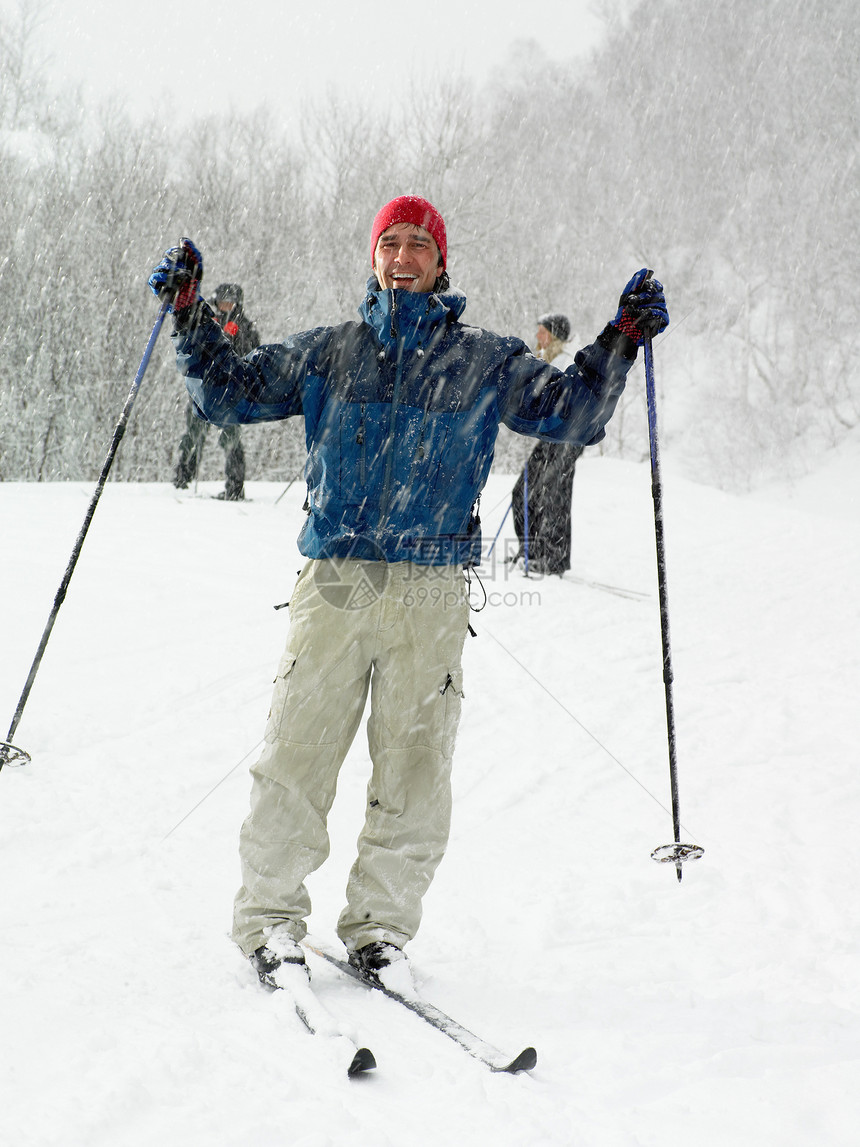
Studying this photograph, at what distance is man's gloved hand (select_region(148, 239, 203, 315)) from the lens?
235 centimetres

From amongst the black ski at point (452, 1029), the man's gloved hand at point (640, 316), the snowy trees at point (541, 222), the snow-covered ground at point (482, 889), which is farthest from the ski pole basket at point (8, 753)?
the snowy trees at point (541, 222)

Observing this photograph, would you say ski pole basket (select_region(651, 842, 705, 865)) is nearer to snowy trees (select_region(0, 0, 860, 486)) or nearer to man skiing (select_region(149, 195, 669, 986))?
man skiing (select_region(149, 195, 669, 986))

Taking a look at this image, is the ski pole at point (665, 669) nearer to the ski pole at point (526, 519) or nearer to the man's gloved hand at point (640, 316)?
the man's gloved hand at point (640, 316)

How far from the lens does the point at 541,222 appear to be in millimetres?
31734

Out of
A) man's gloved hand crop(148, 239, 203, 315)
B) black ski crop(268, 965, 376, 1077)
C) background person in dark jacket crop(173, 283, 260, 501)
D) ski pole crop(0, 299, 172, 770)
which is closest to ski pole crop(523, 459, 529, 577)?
background person in dark jacket crop(173, 283, 260, 501)

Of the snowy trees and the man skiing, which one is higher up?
the snowy trees

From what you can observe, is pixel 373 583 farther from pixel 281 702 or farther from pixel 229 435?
pixel 229 435

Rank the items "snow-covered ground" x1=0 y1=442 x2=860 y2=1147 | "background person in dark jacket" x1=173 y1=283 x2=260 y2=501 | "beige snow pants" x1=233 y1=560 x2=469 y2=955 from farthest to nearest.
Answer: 1. "background person in dark jacket" x1=173 y1=283 x2=260 y2=501
2. "beige snow pants" x1=233 y1=560 x2=469 y2=955
3. "snow-covered ground" x1=0 y1=442 x2=860 y2=1147

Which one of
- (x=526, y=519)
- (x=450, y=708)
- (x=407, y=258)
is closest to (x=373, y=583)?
(x=450, y=708)

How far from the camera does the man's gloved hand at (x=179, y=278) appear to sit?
2.35 metres

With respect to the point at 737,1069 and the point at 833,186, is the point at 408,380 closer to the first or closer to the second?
the point at 737,1069

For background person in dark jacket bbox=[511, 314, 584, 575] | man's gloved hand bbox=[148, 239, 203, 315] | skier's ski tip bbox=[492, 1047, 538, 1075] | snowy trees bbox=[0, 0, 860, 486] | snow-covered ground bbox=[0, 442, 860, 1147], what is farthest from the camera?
snowy trees bbox=[0, 0, 860, 486]

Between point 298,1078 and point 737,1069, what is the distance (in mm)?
944

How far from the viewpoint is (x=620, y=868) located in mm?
2990
